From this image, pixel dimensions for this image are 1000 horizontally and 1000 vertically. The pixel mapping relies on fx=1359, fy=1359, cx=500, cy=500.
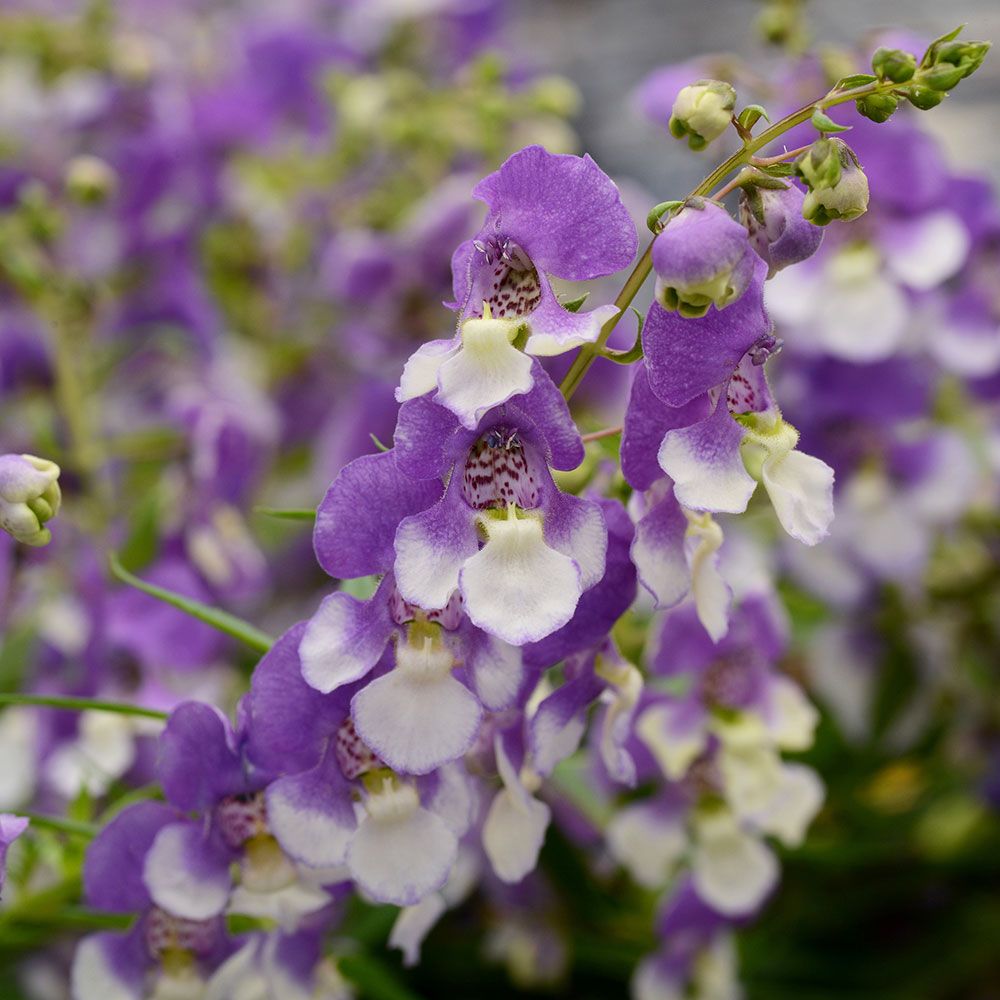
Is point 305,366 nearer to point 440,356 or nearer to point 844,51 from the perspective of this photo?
point 844,51

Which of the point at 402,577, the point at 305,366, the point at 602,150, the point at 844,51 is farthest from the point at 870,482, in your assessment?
the point at 602,150

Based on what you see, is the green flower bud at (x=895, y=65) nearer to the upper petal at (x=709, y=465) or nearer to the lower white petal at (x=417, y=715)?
the upper petal at (x=709, y=465)

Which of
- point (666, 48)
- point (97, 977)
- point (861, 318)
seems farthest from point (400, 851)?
point (666, 48)

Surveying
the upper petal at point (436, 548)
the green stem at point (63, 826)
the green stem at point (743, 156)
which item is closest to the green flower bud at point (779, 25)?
the green stem at point (743, 156)

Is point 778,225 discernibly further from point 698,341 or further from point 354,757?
point 354,757

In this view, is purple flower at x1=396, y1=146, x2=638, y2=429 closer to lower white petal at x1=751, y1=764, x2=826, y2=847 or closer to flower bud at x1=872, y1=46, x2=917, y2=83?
flower bud at x1=872, y1=46, x2=917, y2=83

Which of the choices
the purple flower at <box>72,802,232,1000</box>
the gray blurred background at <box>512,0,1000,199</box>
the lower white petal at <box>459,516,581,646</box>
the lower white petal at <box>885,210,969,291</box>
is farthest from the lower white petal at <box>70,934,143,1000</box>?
the gray blurred background at <box>512,0,1000,199</box>
